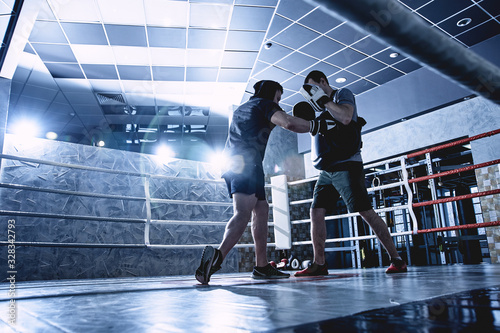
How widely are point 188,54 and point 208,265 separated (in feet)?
13.7

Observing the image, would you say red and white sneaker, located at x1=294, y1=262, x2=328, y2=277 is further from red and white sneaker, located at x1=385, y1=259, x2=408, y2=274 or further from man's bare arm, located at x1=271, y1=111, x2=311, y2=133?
man's bare arm, located at x1=271, y1=111, x2=311, y2=133

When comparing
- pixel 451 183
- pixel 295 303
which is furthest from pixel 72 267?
pixel 451 183

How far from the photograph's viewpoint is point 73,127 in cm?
745

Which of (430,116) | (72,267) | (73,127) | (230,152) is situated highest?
(73,127)

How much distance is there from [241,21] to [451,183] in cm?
560

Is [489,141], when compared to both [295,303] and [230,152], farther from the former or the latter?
[295,303]

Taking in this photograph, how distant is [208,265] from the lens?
1.65 m

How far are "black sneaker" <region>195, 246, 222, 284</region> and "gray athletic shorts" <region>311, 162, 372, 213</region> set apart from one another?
2.82ft

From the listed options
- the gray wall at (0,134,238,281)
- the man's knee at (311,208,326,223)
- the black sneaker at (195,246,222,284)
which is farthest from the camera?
the gray wall at (0,134,238,281)

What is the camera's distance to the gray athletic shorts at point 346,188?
206 centimetres

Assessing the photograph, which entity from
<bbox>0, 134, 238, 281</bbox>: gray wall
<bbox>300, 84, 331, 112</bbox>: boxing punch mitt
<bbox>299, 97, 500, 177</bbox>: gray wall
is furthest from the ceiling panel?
<bbox>300, 84, 331, 112</bbox>: boxing punch mitt

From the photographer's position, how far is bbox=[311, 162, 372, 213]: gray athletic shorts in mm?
2061

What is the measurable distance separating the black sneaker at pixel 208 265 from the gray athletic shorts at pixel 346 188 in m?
0.86

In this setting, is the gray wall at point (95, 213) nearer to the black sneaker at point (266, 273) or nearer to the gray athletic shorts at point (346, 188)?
the gray athletic shorts at point (346, 188)
